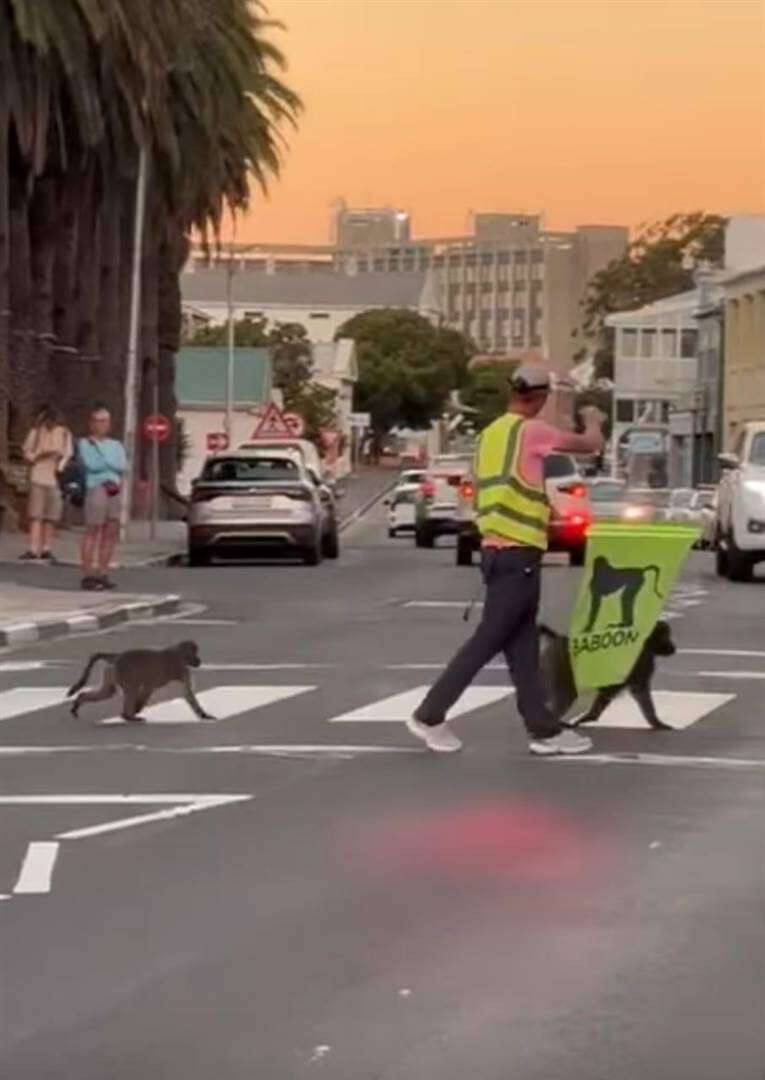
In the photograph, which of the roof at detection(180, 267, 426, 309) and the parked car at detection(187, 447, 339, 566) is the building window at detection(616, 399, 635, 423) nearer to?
the roof at detection(180, 267, 426, 309)

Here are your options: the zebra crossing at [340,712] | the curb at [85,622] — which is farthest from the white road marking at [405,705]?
the curb at [85,622]

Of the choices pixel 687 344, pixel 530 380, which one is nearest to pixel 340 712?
pixel 530 380

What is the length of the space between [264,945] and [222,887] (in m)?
1.04

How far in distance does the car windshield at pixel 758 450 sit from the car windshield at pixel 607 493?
32.8 feet

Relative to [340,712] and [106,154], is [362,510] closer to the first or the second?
[106,154]

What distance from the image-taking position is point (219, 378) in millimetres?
103000

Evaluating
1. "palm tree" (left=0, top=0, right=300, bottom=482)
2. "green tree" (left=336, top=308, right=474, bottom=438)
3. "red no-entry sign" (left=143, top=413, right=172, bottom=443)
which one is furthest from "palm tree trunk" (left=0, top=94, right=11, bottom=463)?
"green tree" (left=336, top=308, right=474, bottom=438)

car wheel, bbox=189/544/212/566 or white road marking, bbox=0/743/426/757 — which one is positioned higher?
white road marking, bbox=0/743/426/757

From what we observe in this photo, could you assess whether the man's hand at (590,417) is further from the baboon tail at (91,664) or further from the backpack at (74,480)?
the backpack at (74,480)

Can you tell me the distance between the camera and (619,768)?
12758 millimetres

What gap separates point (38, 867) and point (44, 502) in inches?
841

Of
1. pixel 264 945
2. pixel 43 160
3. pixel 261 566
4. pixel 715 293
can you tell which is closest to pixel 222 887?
pixel 264 945

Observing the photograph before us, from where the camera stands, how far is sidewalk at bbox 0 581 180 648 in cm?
2159

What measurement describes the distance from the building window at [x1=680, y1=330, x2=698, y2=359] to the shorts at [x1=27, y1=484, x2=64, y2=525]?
81797 millimetres
